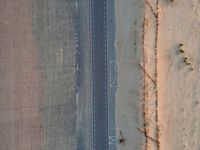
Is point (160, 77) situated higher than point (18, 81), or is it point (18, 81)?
point (160, 77)

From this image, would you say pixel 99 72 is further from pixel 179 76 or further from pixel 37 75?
pixel 179 76

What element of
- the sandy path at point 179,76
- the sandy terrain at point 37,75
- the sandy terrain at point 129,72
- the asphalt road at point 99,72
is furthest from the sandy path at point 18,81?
the sandy path at point 179,76

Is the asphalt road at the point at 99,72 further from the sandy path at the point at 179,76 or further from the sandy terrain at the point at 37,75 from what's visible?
the sandy path at the point at 179,76

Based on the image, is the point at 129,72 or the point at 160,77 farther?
the point at 160,77

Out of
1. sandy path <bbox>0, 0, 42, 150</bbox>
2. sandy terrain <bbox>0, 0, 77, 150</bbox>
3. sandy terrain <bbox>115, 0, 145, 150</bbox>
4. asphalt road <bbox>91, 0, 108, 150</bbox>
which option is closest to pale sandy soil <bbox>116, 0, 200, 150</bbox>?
sandy terrain <bbox>115, 0, 145, 150</bbox>

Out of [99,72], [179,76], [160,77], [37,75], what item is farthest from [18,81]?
[179,76]

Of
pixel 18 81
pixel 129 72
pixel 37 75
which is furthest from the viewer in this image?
pixel 129 72
